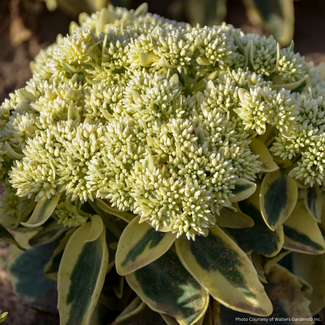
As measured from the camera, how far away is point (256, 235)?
1.08 m

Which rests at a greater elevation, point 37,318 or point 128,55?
point 128,55

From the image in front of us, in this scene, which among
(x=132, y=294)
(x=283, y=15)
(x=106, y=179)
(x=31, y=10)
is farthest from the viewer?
(x=31, y=10)

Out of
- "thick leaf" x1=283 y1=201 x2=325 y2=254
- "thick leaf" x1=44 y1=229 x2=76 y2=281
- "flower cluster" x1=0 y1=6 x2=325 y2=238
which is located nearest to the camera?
"flower cluster" x1=0 y1=6 x2=325 y2=238

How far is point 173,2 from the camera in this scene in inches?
107

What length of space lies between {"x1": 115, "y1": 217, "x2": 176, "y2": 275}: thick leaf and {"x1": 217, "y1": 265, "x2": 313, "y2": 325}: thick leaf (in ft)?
1.17

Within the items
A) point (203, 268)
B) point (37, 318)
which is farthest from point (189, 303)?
point (37, 318)

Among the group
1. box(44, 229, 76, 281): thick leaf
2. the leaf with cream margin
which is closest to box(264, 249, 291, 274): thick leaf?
the leaf with cream margin

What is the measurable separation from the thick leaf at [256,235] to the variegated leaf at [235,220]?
0.06 meters

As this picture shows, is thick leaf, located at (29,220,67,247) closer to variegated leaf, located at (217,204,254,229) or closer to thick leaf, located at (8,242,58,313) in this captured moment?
thick leaf, located at (8,242,58,313)

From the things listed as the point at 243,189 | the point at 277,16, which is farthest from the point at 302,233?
the point at 277,16

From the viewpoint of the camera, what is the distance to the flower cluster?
0.85 m

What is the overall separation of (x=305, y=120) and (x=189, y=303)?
0.58 meters

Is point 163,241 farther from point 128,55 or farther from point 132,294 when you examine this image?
point 128,55

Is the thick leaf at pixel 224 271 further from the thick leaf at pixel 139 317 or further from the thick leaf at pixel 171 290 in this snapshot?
the thick leaf at pixel 139 317
